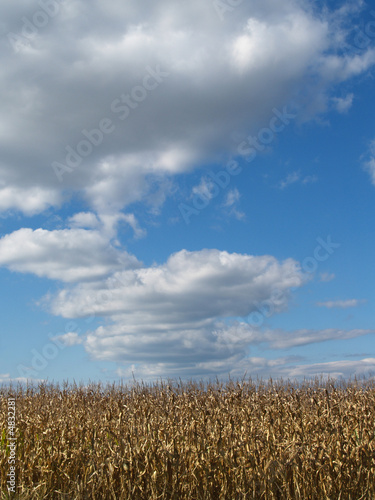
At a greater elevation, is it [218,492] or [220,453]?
[220,453]

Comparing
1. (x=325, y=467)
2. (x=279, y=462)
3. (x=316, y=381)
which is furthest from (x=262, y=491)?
(x=316, y=381)

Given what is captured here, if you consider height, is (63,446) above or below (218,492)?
above

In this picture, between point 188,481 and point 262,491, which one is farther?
point 188,481

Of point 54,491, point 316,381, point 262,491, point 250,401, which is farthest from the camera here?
point 316,381

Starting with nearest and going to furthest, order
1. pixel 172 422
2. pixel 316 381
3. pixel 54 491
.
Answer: pixel 54 491, pixel 172 422, pixel 316 381

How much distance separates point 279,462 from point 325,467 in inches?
25.0

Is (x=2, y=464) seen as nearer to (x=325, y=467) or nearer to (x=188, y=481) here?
(x=188, y=481)

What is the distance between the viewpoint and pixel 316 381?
18.9m

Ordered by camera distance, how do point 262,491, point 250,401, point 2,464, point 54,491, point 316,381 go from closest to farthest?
point 262,491 → point 54,491 → point 2,464 → point 250,401 → point 316,381

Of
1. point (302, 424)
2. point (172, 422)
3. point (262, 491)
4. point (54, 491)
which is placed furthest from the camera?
point (172, 422)

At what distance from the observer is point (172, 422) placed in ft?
30.5

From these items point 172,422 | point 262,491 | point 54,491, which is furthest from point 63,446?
point 262,491

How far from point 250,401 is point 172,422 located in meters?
3.57

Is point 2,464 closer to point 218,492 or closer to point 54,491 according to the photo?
point 54,491
